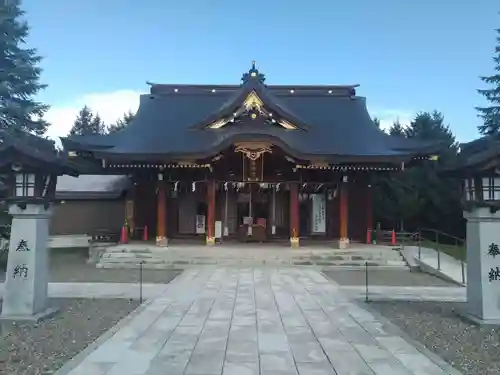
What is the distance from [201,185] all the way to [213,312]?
39.4ft

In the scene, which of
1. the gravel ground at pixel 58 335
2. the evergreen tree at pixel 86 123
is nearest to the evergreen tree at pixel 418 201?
the gravel ground at pixel 58 335

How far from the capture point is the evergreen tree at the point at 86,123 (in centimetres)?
5647

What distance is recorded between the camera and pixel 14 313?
803 cm

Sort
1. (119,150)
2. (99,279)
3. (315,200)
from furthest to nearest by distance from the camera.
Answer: (315,200) → (119,150) → (99,279)

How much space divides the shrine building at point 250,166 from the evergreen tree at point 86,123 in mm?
34785

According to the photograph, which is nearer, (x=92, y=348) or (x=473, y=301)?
(x=92, y=348)

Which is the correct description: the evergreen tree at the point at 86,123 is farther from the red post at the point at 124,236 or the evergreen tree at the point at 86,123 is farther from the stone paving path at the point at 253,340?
the stone paving path at the point at 253,340

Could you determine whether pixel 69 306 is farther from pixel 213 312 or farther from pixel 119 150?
pixel 119 150

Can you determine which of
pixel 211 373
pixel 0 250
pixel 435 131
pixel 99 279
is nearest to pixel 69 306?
pixel 99 279

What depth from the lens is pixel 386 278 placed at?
14.0m

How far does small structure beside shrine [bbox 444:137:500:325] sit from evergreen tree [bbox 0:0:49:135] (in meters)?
20.7

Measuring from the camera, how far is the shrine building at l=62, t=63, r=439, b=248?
18.0 m

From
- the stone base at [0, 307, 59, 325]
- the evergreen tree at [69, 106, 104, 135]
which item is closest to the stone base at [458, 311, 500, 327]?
the stone base at [0, 307, 59, 325]

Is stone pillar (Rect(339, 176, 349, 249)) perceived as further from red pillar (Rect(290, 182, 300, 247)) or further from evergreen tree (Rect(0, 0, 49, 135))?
evergreen tree (Rect(0, 0, 49, 135))
